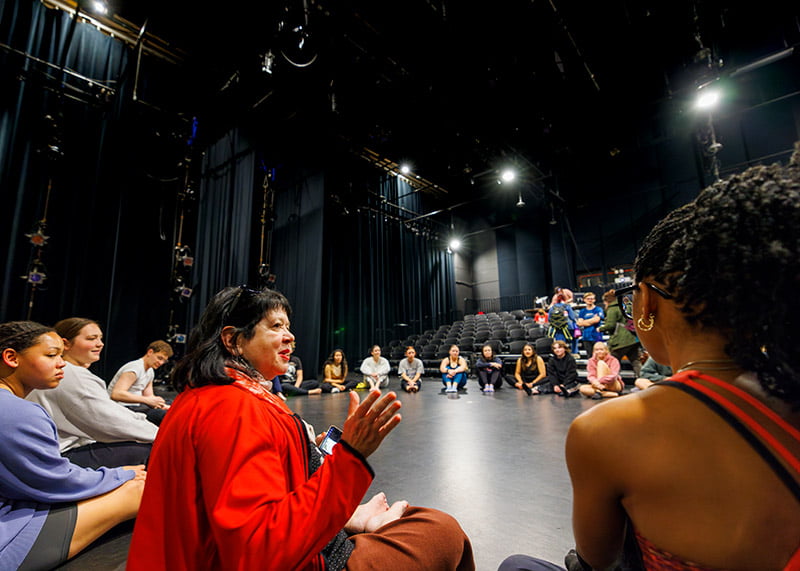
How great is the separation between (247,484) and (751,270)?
98 centimetres

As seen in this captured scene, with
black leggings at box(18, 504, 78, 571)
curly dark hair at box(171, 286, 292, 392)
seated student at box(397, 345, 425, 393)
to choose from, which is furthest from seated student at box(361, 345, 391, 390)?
curly dark hair at box(171, 286, 292, 392)

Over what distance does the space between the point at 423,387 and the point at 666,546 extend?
7194 mm

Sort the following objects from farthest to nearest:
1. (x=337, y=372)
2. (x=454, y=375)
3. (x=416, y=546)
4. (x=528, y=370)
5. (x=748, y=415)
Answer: (x=337, y=372)
(x=454, y=375)
(x=528, y=370)
(x=416, y=546)
(x=748, y=415)

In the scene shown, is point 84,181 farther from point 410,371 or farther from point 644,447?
point 644,447

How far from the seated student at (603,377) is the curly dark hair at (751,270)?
507cm

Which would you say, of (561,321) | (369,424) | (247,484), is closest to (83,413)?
(247,484)

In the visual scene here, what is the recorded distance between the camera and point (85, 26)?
6.80 metres

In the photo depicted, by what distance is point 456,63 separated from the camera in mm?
6598

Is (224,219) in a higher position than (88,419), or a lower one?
higher

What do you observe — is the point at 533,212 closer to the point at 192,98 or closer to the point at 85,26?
the point at 192,98

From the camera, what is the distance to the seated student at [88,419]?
6.35 feet

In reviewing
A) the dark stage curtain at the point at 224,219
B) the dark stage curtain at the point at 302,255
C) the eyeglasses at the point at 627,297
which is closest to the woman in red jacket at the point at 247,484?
the eyeglasses at the point at 627,297

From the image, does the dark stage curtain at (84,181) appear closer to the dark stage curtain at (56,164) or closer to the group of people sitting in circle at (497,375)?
the dark stage curtain at (56,164)

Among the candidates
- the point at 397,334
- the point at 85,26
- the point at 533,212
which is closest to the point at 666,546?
the point at 85,26
